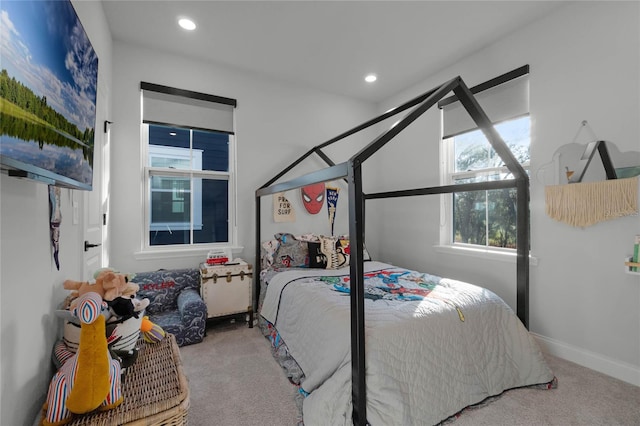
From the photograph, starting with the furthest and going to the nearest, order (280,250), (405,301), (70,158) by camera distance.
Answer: (280,250) → (405,301) → (70,158)

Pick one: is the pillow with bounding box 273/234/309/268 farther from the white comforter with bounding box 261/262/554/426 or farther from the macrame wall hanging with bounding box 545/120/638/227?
the macrame wall hanging with bounding box 545/120/638/227

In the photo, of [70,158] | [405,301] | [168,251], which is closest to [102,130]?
[168,251]

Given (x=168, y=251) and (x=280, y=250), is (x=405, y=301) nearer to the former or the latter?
(x=280, y=250)

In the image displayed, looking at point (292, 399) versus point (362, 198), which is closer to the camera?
point (362, 198)

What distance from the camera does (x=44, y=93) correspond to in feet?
2.90

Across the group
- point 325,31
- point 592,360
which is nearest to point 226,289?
point 325,31

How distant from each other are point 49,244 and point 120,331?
46 centimetres

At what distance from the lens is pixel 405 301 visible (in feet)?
6.19

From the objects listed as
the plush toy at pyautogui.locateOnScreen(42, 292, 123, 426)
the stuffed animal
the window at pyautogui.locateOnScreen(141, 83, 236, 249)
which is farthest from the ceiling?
the plush toy at pyautogui.locateOnScreen(42, 292, 123, 426)

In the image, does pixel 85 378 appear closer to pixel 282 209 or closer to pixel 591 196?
pixel 282 209

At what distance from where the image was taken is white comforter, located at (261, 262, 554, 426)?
4.65ft

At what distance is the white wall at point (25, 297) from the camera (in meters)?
0.85

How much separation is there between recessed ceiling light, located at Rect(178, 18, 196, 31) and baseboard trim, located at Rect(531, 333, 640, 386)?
3972mm

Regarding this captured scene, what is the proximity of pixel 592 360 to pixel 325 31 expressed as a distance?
3.38 m
